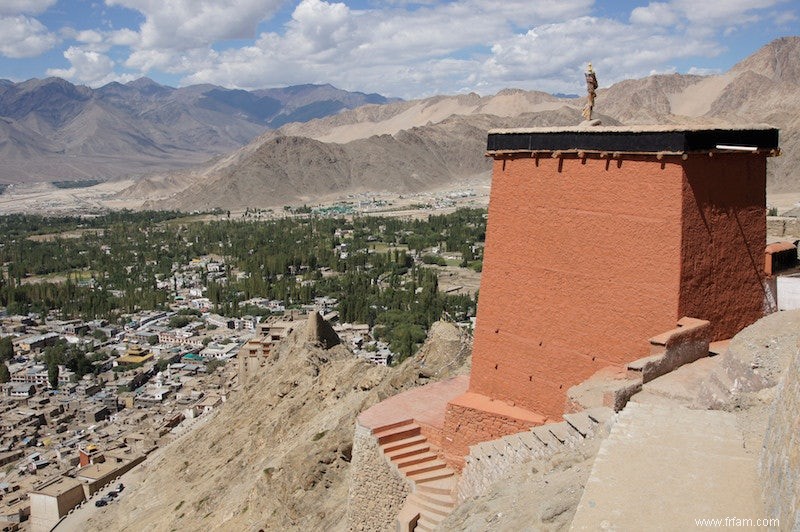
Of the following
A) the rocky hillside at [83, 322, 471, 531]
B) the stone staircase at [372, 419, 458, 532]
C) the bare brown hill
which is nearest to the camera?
the stone staircase at [372, 419, 458, 532]

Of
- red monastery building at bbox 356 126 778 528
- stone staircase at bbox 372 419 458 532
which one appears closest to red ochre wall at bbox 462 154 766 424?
red monastery building at bbox 356 126 778 528

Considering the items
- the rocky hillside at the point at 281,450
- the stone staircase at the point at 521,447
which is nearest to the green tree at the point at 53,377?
the rocky hillside at the point at 281,450

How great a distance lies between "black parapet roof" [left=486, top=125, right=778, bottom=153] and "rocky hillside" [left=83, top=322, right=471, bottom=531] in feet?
20.3

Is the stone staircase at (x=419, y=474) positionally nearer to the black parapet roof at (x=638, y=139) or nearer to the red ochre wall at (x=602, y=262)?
the red ochre wall at (x=602, y=262)

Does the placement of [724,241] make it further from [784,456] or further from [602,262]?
[784,456]

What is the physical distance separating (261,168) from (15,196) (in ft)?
270

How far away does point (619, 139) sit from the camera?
8211 millimetres

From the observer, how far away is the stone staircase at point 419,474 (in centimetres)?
864

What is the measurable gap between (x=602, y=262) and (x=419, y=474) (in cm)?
354

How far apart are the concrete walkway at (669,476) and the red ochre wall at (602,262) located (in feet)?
8.42

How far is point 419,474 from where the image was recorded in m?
9.34

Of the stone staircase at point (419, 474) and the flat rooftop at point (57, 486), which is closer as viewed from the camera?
the stone staircase at point (419, 474)

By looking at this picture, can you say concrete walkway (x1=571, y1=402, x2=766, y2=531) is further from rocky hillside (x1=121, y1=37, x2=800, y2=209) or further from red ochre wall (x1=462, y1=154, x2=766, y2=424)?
rocky hillside (x1=121, y1=37, x2=800, y2=209)

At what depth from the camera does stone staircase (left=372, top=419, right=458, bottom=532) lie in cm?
864
